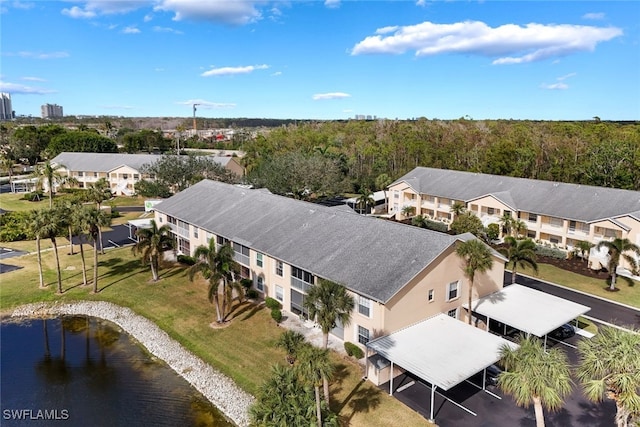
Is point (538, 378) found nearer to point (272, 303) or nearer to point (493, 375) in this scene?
point (493, 375)

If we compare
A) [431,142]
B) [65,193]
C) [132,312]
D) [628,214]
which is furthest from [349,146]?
[132,312]

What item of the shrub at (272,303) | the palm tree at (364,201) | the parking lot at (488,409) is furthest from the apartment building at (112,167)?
the parking lot at (488,409)

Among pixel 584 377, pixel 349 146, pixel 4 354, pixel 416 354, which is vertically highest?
pixel 349 146

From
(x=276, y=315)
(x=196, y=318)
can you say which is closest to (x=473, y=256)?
(x=276, y=315)

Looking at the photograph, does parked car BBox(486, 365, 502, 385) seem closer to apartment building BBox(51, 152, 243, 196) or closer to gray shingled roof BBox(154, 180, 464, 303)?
gray shingled roof BBox(154, 180, 464, 303)

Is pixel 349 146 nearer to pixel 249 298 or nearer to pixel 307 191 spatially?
pixel 307 191

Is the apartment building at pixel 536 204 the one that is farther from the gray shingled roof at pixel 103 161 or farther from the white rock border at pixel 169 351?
the gray shingled roof at pixel 103 161
